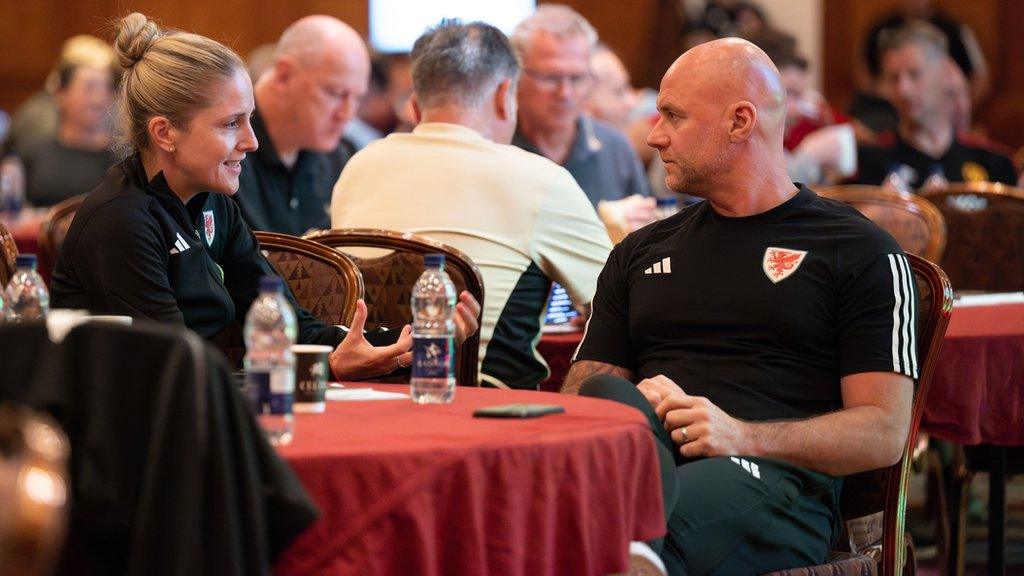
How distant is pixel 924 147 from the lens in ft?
21.5

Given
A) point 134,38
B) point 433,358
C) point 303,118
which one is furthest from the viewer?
point 303,118

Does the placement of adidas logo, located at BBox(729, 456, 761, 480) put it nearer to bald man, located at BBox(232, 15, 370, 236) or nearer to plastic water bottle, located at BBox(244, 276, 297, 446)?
plastic water bottle, located at BBox(244, 276, 297, 446)

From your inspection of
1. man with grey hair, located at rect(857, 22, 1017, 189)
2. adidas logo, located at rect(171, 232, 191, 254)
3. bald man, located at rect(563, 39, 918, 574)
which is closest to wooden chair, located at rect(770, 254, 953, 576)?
bald man, located at rect(563, 39, 918, 574)

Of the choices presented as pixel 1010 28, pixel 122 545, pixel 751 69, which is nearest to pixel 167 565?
pixel 122 545

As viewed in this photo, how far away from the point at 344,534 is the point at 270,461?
0.18m

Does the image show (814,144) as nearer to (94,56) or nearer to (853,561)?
(853,561)

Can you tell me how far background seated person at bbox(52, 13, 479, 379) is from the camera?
8.60ft

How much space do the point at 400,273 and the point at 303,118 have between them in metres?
2.05

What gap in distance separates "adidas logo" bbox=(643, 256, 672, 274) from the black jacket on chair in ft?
4.40

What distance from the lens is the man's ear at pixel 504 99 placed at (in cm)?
378

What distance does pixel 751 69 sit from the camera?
2926mm

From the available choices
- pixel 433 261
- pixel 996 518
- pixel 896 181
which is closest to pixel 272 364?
pixel 433 261

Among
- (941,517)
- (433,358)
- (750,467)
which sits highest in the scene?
(433,358)

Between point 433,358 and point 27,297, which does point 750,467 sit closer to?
point 433,358
